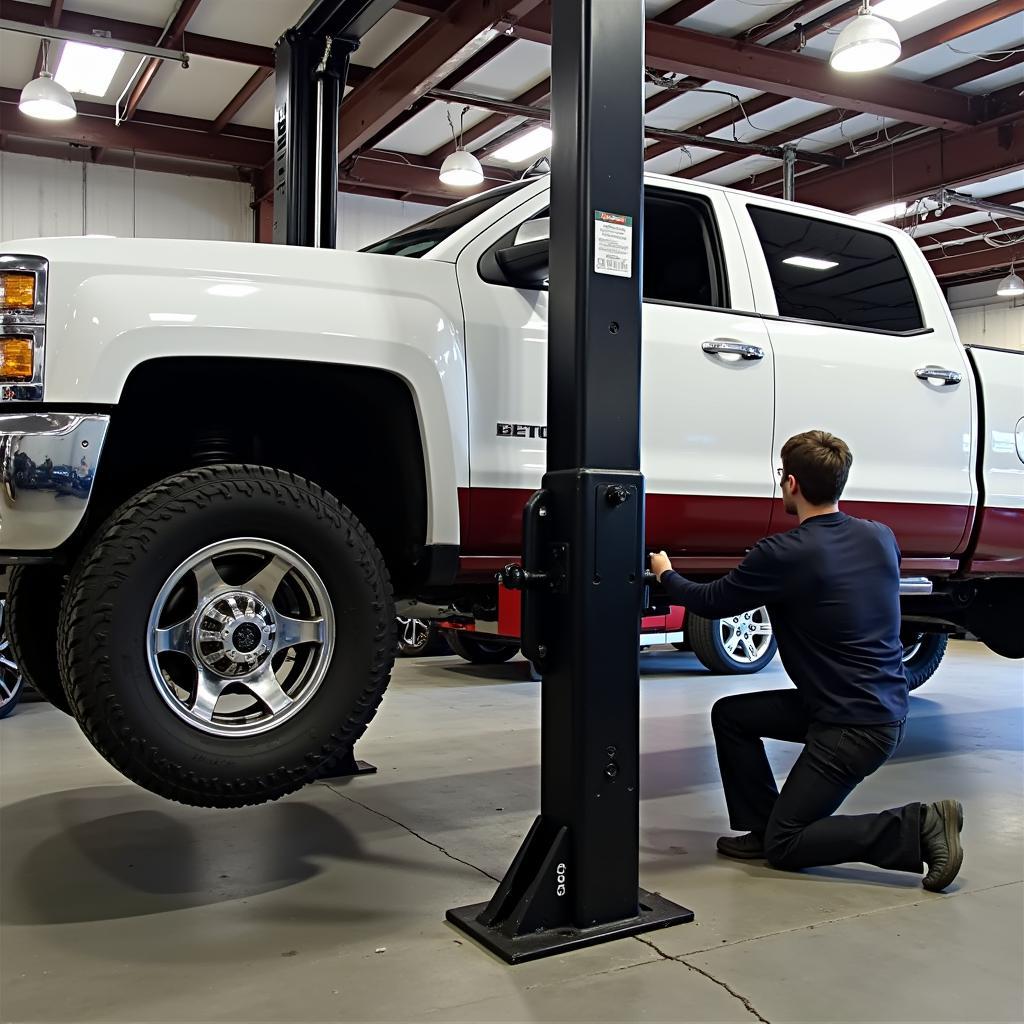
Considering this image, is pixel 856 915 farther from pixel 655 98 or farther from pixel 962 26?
pixel 655 98

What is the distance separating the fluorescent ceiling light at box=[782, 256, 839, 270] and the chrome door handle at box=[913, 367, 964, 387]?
48 centimetres

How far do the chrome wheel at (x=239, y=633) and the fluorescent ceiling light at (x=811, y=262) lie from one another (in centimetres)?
204

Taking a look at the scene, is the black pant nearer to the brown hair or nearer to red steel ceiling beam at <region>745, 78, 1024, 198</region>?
the brown hair

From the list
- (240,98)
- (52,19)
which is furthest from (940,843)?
(240,98)

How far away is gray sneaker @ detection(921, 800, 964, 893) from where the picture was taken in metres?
2.98

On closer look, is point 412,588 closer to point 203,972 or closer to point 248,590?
point 248,590

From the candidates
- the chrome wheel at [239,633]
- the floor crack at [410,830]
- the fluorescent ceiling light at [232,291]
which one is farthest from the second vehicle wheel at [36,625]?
the floor crack at [410,830]

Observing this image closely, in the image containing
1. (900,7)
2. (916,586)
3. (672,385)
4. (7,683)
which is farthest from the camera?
(900,7)

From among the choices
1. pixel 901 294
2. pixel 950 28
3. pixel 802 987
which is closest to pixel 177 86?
pixel 950 28

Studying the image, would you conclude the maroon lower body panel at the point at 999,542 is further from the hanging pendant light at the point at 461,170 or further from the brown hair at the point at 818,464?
the hanging pendant light at the point at 461,170

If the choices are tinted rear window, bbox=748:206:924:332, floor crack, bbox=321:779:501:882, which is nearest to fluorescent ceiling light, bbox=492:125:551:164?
tinted rear window, bbox=748:206:924:332

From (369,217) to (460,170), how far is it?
349cm

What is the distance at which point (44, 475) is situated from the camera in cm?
237

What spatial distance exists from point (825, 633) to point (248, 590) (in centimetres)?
162
